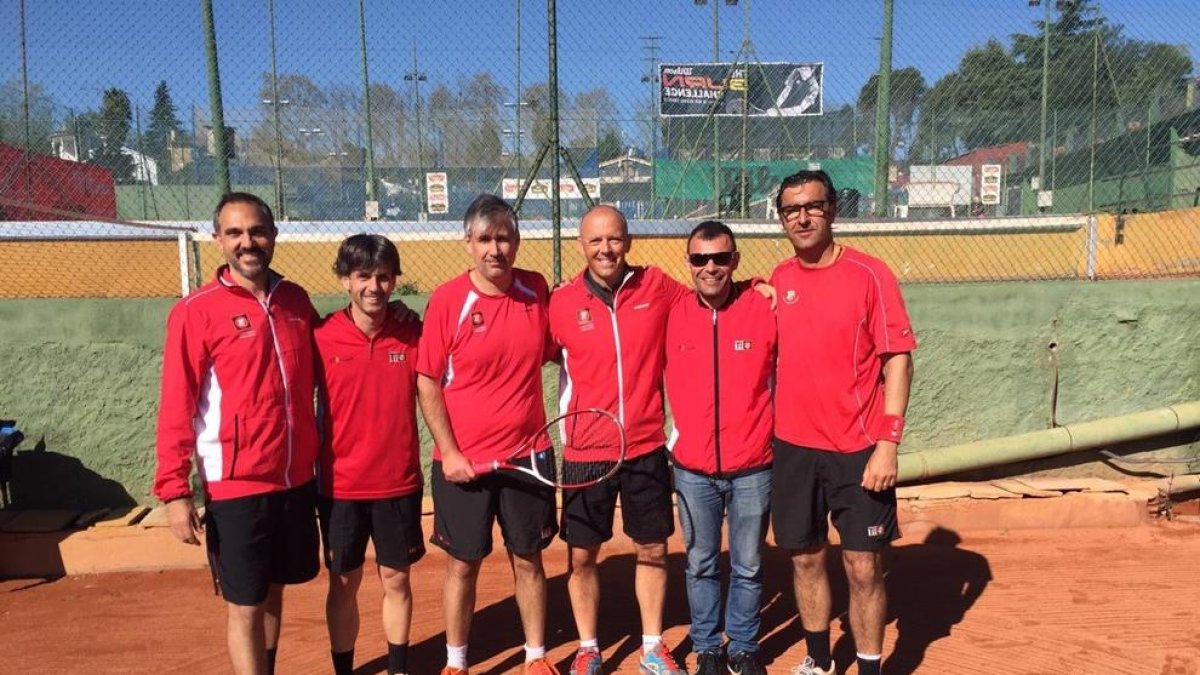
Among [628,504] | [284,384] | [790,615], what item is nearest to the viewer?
[284,384]

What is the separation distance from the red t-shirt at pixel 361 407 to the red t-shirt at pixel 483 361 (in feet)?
0.57

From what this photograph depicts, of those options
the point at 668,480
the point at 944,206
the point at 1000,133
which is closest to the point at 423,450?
the point at 668,480

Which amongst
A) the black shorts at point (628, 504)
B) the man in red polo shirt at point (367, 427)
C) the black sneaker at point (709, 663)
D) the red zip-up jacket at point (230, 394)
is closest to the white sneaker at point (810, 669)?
the black sneaker at point (709, 663)

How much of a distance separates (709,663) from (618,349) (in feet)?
4.98

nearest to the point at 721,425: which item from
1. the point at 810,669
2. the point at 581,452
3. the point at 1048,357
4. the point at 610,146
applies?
the point at 581,452

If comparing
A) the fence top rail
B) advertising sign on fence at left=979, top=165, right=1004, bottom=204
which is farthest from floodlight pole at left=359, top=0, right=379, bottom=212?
advertising sign on fence at left=979, top=165, right=1004, bottom=204

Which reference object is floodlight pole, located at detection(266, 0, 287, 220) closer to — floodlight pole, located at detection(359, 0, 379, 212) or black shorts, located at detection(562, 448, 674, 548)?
floodlight pole, located at detection(359, 0, 379, 212)

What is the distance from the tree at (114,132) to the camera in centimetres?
657

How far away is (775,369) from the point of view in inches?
149

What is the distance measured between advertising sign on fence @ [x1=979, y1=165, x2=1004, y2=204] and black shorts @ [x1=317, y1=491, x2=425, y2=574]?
8630mm

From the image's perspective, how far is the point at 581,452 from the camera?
371cm

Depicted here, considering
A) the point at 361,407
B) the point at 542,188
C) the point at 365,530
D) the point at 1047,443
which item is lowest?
the point at 1047,443

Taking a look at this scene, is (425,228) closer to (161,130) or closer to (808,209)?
(161,130)

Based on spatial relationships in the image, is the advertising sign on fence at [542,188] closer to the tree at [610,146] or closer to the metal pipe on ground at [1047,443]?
the tree at [610,146]
